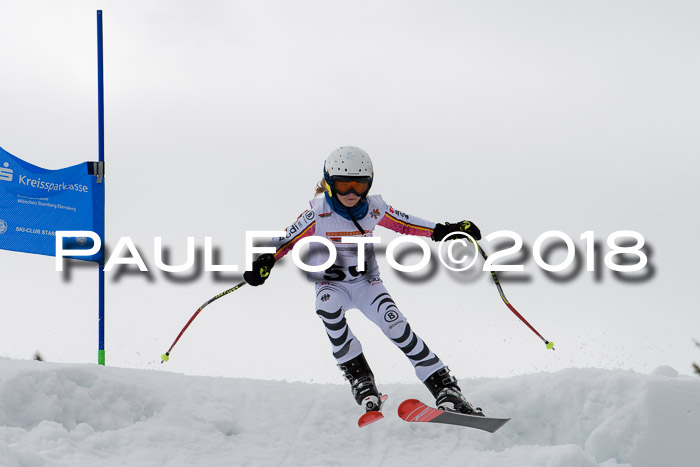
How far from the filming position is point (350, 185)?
249 inches

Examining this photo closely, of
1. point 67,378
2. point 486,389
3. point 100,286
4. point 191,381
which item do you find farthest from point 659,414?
point 100,286

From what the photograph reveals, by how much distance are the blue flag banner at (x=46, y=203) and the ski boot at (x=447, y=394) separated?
5142 millimetres

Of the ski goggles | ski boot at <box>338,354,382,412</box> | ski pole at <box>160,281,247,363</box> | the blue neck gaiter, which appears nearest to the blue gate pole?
ski pole at <box>160,281,247,363</box>

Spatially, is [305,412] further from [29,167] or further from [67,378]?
[29,167]

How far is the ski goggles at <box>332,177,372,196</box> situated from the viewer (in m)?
6.31

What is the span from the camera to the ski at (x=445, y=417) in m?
6.05

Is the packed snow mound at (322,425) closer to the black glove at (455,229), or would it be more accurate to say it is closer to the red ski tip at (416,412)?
the red ski tip at (416,412)

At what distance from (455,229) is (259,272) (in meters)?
1.91

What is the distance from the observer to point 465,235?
22.1 ft

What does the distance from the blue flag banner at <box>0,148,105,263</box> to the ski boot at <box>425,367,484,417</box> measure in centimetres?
514

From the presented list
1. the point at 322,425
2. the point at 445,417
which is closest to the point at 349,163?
the point at 445,417

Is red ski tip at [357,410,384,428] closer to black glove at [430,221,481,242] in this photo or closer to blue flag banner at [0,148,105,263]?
black glove at [430,221,481,242]

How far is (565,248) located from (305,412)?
10.5 ft

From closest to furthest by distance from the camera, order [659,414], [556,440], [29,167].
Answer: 1. [659,414]
2. [556,440]
3. [29,167]
